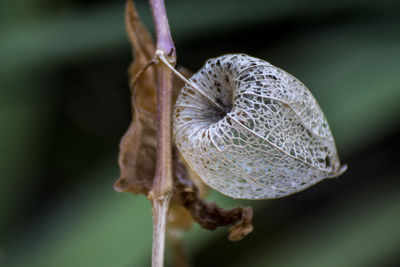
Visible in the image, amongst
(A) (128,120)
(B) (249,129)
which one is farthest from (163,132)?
(A) (128,120)

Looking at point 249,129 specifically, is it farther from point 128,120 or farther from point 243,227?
point 128,120

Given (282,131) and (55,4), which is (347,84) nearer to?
(282,131)

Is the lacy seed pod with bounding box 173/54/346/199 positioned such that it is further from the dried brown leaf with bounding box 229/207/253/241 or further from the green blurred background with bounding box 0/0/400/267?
the green blurred background with bounding box 0/0/400/267

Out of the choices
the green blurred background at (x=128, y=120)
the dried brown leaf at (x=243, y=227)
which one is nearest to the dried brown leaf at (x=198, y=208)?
the dried brown leaf at (x=243, y=227)

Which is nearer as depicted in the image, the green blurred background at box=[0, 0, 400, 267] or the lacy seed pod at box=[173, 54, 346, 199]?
the lacy seed pod at box=[173, 54, 346, 199]

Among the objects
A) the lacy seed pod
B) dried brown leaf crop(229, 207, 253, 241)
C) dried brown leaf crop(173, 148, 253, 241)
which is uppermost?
the lacy seed pod

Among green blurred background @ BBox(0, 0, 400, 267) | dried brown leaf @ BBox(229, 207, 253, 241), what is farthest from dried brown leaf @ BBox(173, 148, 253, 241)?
green blurred background @ BBox(0, 0, 400, 267)

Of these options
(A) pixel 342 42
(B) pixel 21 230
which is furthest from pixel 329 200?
(B) pixel 21 230
